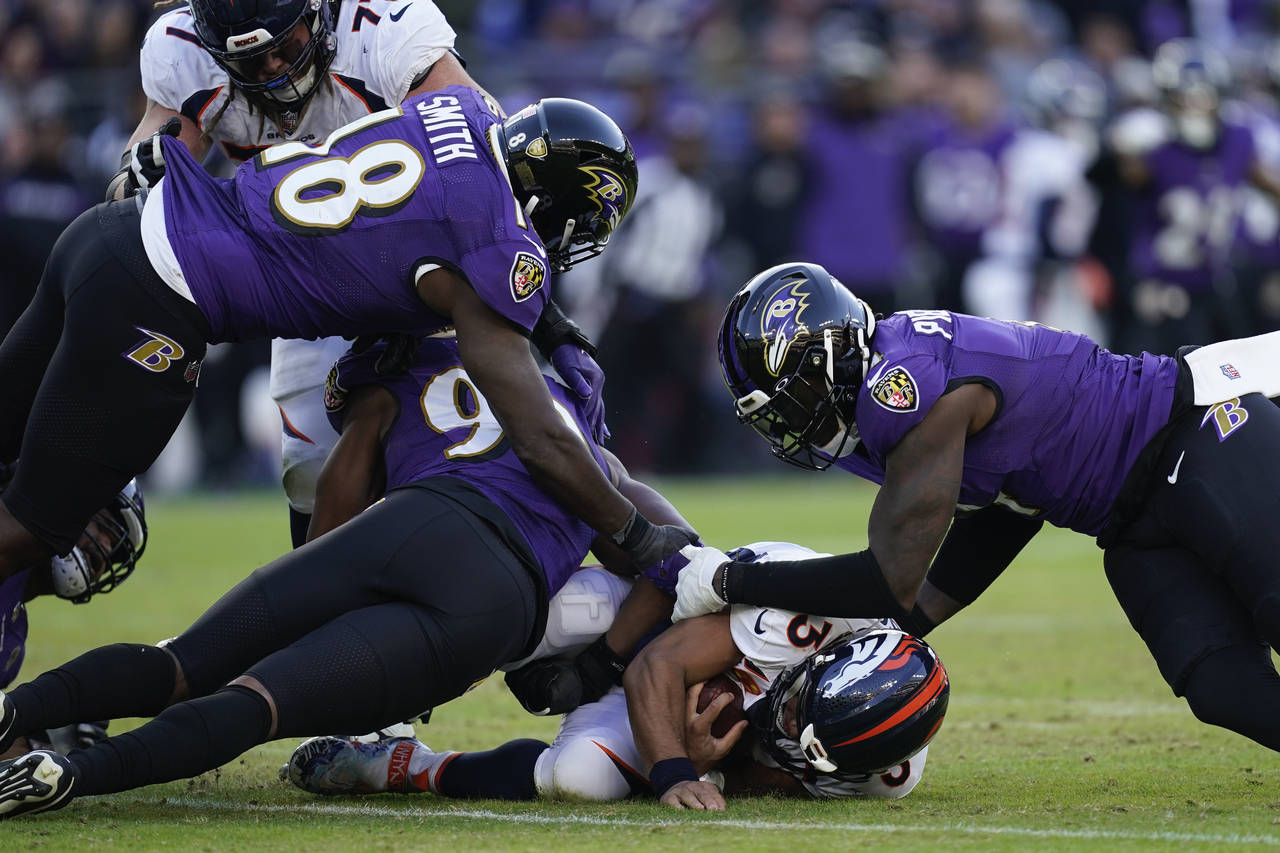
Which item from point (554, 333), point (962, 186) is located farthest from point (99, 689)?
point (962, 186)

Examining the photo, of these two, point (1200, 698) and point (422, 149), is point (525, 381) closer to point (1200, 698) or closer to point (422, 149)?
point (422, 149)

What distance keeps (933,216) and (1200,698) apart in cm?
1021

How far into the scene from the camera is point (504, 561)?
14.6ft

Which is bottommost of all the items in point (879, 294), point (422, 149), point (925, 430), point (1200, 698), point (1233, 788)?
point (879, 294)

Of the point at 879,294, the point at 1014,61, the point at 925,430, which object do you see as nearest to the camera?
the point at 925,430

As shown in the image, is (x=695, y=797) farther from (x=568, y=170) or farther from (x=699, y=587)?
(x=568, y=170)

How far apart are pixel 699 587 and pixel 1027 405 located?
987mm

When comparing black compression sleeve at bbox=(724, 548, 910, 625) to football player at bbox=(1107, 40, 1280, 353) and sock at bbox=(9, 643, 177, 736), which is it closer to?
sock at bbox=(9, 643, 177, 736)

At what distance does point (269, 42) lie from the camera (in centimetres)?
502

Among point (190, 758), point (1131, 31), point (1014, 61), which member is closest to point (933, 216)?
point (1014, 61)

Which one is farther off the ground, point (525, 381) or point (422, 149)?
point (422, 149)

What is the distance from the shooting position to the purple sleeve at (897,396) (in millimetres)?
4367

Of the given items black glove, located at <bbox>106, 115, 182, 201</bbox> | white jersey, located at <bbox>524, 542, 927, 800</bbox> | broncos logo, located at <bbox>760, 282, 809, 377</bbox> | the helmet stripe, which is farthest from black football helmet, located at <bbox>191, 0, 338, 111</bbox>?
the helmet stripe

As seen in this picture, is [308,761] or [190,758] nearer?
[190,758]
